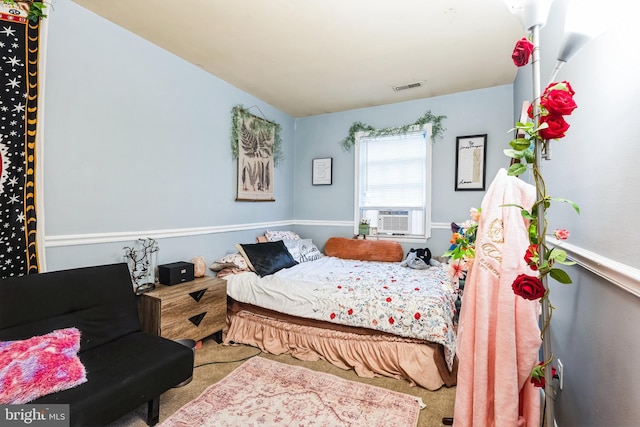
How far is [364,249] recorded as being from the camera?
3791 mm

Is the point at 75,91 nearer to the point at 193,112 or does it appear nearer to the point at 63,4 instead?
the point at 63,4

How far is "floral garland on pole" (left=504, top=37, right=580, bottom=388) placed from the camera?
3.02ft

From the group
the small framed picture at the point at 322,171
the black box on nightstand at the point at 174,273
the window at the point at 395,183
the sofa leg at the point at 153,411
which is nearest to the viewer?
the sofa leg at the point at 153,411

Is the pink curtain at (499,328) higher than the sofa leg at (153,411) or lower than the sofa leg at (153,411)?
higher

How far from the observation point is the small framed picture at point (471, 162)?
3.44 metres

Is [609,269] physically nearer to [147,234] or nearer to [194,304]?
[194,304]

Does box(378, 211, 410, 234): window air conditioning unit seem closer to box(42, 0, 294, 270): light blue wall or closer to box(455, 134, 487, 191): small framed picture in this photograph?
box(455, 134, 487, 191): small framed picture

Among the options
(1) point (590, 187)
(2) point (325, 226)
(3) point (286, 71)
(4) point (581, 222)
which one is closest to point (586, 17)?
(1) point (590, 187)

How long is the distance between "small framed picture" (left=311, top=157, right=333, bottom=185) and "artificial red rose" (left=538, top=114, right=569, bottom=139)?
3.35 metres

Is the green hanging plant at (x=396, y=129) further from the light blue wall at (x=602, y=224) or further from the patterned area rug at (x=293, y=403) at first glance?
the patterned area rug at (x=293, y=403)

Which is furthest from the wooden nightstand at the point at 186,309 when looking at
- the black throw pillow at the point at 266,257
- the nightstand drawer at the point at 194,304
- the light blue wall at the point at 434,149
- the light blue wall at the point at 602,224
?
the light blue wall at the point at 602,224

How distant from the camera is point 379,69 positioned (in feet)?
9.68

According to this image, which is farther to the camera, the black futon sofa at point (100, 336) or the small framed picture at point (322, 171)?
the small framed picture at point (322, 171)

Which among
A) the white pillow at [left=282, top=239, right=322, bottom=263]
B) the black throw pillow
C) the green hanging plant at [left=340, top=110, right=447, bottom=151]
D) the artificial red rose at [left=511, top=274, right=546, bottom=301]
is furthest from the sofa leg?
the green hanging plant at [left=340, top=110, right=447, bottom=151]
